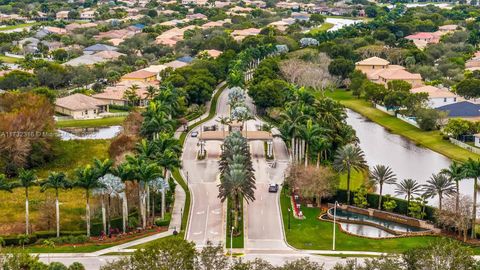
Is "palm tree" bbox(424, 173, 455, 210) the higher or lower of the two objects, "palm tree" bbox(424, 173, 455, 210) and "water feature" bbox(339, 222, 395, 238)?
the higher

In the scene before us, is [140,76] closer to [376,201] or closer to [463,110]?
[463,110]

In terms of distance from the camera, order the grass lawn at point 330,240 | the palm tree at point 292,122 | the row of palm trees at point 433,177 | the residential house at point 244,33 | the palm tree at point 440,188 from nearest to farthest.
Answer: the grass lawn at point 330,240 < the row of palm trees at point 433,177 < the palm tree at point 440,188 < the palm tree at point 292,122 < the residential house at point 244,33

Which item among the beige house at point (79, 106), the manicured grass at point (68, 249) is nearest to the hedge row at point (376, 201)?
the manicured grass at point (68, 249)

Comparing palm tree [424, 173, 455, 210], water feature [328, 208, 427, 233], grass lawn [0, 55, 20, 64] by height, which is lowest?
grass lawn [0, 55, 20, 64]

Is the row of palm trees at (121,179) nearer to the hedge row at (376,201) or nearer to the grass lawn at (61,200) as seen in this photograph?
the grass lawn at (61,200)

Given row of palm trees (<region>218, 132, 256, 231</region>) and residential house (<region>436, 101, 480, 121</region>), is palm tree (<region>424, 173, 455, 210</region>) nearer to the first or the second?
row of palm trees (<region>218, 132, 256, 231</region>)

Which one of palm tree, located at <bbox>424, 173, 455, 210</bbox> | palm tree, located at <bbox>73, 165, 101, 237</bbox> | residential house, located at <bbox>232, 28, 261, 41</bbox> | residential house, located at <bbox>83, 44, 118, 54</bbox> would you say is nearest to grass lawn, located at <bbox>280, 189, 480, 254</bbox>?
palm tree, located at <bbox>424, 173, 455, 210</bbox>
